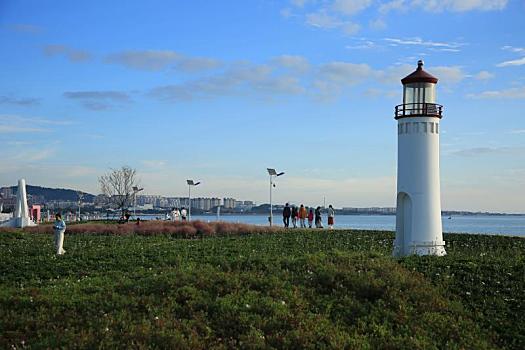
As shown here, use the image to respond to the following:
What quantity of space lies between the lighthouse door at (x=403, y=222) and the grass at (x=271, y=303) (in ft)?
12.4

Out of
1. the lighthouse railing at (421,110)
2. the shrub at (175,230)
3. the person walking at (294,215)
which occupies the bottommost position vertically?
the shrub at (175,230)

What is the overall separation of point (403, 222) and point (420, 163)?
2.05 meters

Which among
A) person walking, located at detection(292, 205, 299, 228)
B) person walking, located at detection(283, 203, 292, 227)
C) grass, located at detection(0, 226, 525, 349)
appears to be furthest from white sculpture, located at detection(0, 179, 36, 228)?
grass, located at detection(0, 226, 525, 349)

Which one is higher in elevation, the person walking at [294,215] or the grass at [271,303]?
the person walking at [294,215]

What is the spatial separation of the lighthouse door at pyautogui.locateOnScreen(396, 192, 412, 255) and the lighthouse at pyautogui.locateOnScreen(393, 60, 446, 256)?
31mm

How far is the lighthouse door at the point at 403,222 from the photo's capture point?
1986 centimetres

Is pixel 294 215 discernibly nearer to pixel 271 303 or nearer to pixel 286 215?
pixel 286 215

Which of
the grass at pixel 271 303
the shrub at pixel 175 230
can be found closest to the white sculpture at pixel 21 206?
the shrub at pixel 175 230

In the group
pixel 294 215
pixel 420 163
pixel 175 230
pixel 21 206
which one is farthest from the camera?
pixel 294 215

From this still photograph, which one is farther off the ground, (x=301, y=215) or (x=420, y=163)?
(x=420, y=163)

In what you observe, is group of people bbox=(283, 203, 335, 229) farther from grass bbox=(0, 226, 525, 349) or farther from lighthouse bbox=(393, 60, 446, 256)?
grass bbox=(0, 226, 525, 349)

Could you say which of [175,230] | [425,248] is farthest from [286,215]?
[425,248]

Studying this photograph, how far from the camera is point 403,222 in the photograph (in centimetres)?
2020

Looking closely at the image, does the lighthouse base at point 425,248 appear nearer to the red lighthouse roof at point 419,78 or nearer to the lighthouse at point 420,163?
the lighthouse at point 420,163
